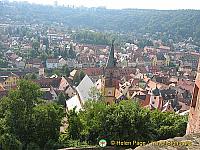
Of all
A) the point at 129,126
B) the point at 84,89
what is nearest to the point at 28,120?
the point at 129,126

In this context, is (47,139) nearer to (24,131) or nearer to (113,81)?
(24,131)

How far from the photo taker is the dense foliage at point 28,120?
19.5 meters

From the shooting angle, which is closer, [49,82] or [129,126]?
[129,126]

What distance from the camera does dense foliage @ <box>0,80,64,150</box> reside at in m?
19.5

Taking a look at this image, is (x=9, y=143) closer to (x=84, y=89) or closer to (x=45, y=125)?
(x=45, y=125)

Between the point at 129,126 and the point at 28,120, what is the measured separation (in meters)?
5.39

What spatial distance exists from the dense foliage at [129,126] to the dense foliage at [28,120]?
1.74m

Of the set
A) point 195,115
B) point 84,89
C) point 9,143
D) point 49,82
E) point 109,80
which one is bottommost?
point 49,82

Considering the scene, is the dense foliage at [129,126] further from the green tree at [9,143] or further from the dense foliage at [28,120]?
the green tree at [9,143]

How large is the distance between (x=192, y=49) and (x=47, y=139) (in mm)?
130781

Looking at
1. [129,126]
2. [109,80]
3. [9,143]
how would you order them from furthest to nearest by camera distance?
1. [109,80]
2. [129,126]
3. [9,143]

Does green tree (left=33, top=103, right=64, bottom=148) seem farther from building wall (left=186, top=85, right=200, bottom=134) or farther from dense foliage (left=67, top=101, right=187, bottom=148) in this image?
building wall (left=186, top=85, right=200, bottom=134)

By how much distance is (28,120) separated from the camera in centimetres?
1964

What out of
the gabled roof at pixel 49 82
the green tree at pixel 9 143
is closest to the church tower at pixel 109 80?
the gabled roof at pixel 49 82
